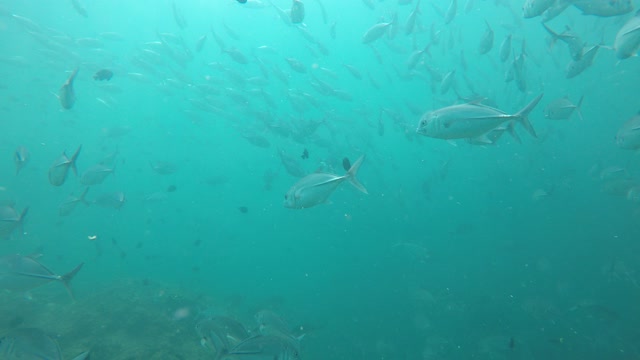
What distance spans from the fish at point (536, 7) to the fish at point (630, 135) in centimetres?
250

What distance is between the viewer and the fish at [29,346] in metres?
3.35

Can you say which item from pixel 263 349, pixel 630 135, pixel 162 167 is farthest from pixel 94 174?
pixel 630 135

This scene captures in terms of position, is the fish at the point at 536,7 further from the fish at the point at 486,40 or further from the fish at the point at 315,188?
the fish at the point at 315,188

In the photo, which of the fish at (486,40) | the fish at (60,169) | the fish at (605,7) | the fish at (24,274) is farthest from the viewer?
the fish at (486,40)

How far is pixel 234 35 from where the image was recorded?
52.2 feet

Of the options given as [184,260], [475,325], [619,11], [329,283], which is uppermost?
[619,11]

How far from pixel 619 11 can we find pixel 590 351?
9751mm

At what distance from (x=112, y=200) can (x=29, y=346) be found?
7883 millimetres

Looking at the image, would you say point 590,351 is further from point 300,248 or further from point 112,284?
point 300,248

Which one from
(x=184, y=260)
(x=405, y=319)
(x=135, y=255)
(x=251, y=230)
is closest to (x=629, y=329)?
(x=405, y=319)

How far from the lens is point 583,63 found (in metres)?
6.61

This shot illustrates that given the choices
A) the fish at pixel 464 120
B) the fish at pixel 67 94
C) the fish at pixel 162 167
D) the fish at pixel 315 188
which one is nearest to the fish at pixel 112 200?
the fish at pixel 162 167

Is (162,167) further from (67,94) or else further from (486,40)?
(486,40)

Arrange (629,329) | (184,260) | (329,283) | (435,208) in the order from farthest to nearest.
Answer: (435,208) < (184,260) < (329,283) < (629,329)
